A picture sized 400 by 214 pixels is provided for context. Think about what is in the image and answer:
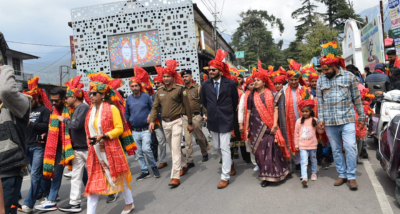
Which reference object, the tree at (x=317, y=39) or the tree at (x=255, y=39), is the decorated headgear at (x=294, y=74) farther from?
the tree at (x=255, y=39)

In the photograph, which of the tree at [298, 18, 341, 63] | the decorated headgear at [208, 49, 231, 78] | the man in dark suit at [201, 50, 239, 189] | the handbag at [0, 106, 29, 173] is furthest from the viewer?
the tree at [298, 18, 341, 63]

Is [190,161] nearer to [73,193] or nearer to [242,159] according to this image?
[242,159]

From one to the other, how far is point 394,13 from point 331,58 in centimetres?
765

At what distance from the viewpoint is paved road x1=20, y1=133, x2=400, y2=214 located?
424 cm

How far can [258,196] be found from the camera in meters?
4.83

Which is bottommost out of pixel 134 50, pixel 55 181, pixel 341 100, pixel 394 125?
pixel 55 181

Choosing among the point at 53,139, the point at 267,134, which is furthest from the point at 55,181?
the point at 267,134

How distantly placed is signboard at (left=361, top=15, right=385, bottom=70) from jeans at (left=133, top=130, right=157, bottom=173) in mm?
13613

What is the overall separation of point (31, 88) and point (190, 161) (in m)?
3.55

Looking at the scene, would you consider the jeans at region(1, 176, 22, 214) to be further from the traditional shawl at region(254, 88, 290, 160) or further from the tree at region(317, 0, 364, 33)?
the tree at region(317, 0, 364, 33)

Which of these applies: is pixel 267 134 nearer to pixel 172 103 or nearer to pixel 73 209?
pixel 172 103

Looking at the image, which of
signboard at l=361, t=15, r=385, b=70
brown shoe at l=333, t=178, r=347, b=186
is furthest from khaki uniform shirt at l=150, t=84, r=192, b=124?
signboard at l=361, t=15, r=385, b=70

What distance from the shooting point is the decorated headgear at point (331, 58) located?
193 inches

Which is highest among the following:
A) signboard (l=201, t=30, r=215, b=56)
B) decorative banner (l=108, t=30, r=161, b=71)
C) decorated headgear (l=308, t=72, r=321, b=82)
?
signboard (l=201, t=30, r=215, b=56)
